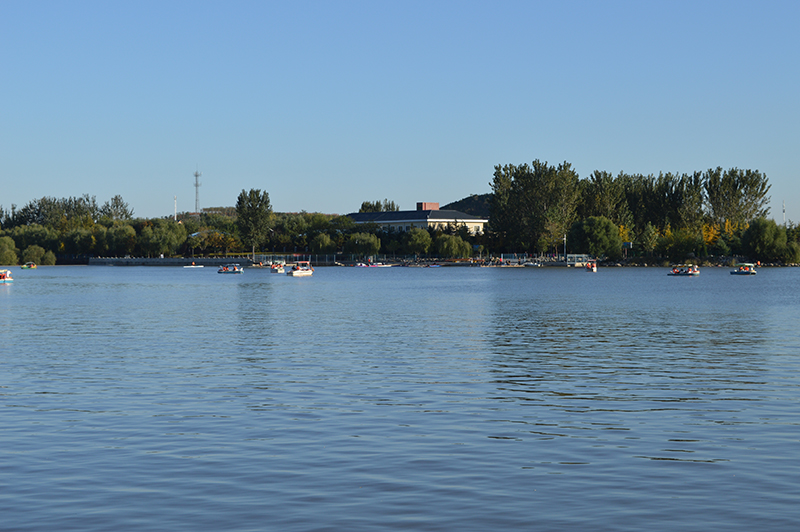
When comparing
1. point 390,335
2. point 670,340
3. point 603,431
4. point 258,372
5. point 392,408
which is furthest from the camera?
point 390,335

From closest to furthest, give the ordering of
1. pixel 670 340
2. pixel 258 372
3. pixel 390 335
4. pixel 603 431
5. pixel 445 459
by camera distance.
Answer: pixel 445 459, pixel 603 431, pixel 258 372, pixel 670 340, pixel 390 335

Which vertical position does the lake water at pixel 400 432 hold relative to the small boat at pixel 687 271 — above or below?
below

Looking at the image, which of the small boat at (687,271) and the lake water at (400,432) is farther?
the small boat at (687,271)

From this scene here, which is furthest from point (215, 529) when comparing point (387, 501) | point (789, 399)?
point (789, 399)

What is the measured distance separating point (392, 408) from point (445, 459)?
20.4ft

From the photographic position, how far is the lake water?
13.1m

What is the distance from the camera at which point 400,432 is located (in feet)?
63.5

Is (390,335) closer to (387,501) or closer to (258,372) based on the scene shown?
(258,372)

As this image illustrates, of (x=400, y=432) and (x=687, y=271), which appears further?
(x=687, y=271)

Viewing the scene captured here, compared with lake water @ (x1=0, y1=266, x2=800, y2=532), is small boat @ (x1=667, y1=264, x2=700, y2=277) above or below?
above

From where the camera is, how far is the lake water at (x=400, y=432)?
13086mm

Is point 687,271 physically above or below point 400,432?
above

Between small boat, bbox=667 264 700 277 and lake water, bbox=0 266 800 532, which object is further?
small boat, bbox=667 264 700 277

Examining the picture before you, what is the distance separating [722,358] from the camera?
34781 millimetres
